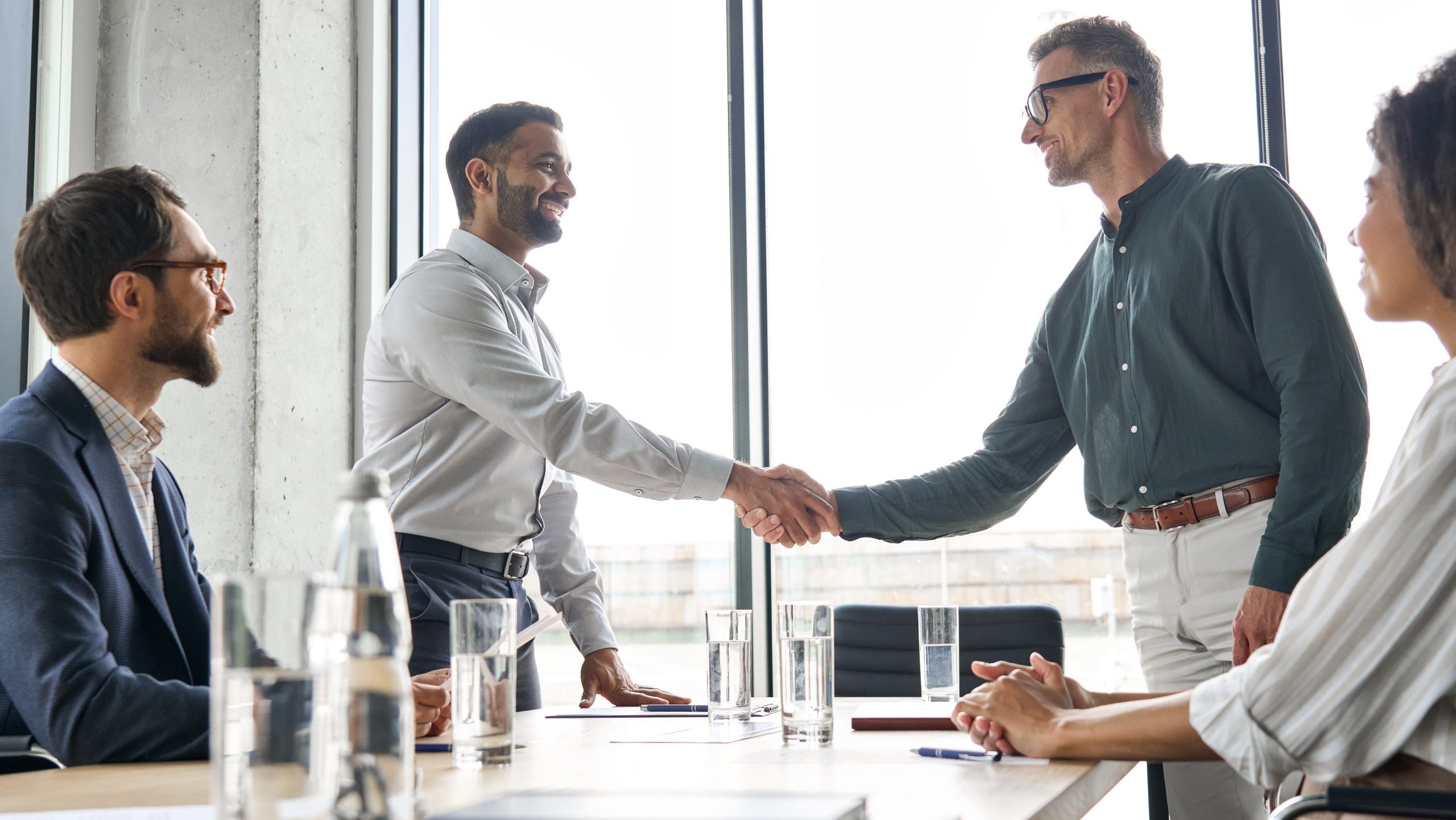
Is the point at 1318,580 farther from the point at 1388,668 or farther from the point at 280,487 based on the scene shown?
the point at 280,487

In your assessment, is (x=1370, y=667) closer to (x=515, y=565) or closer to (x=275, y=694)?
Result: (x=275, y=694)

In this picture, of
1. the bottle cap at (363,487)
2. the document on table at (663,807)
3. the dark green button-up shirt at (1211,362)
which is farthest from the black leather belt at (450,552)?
the bottle cap at (363,487)

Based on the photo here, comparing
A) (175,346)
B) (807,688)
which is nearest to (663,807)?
(807,688)

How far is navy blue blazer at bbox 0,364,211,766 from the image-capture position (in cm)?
141

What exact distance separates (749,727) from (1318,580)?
785mm

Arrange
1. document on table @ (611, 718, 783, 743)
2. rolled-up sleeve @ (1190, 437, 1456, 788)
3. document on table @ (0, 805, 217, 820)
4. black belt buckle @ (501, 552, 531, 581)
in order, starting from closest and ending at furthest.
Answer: document on table @ (0, 805, 217, 820)
rolled-up sleeve @ (1190, 437, 1456, 788)
document on table @ (611, 718, 783, 743)
black belt buckle @ (501, 552, 531, 581)

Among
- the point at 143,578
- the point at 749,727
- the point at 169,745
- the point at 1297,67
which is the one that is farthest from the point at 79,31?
the point at 1297,67

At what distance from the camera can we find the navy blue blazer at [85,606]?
1411 mm

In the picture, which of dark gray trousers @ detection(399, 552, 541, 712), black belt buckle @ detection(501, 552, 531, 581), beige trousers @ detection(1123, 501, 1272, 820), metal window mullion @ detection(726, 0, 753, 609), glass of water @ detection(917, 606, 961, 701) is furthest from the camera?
metal window mullion @ detection(726, 0, 753, 609)

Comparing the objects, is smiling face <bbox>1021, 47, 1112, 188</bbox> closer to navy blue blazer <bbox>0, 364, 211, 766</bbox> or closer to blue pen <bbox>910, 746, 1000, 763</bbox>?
blue pen <bbox>910, 746, 1000, 763</bbox>

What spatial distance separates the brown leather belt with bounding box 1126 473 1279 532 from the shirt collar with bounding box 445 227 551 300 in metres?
1.49

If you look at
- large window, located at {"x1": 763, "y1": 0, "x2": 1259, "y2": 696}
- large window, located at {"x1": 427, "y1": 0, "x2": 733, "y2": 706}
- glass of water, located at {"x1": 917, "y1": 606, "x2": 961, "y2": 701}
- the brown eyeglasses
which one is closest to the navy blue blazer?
the brown eyeglasses

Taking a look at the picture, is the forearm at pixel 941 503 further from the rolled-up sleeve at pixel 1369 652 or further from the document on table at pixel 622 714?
the rolled-up sleeve at pixel 1369 652

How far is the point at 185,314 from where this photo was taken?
199 centimetres
